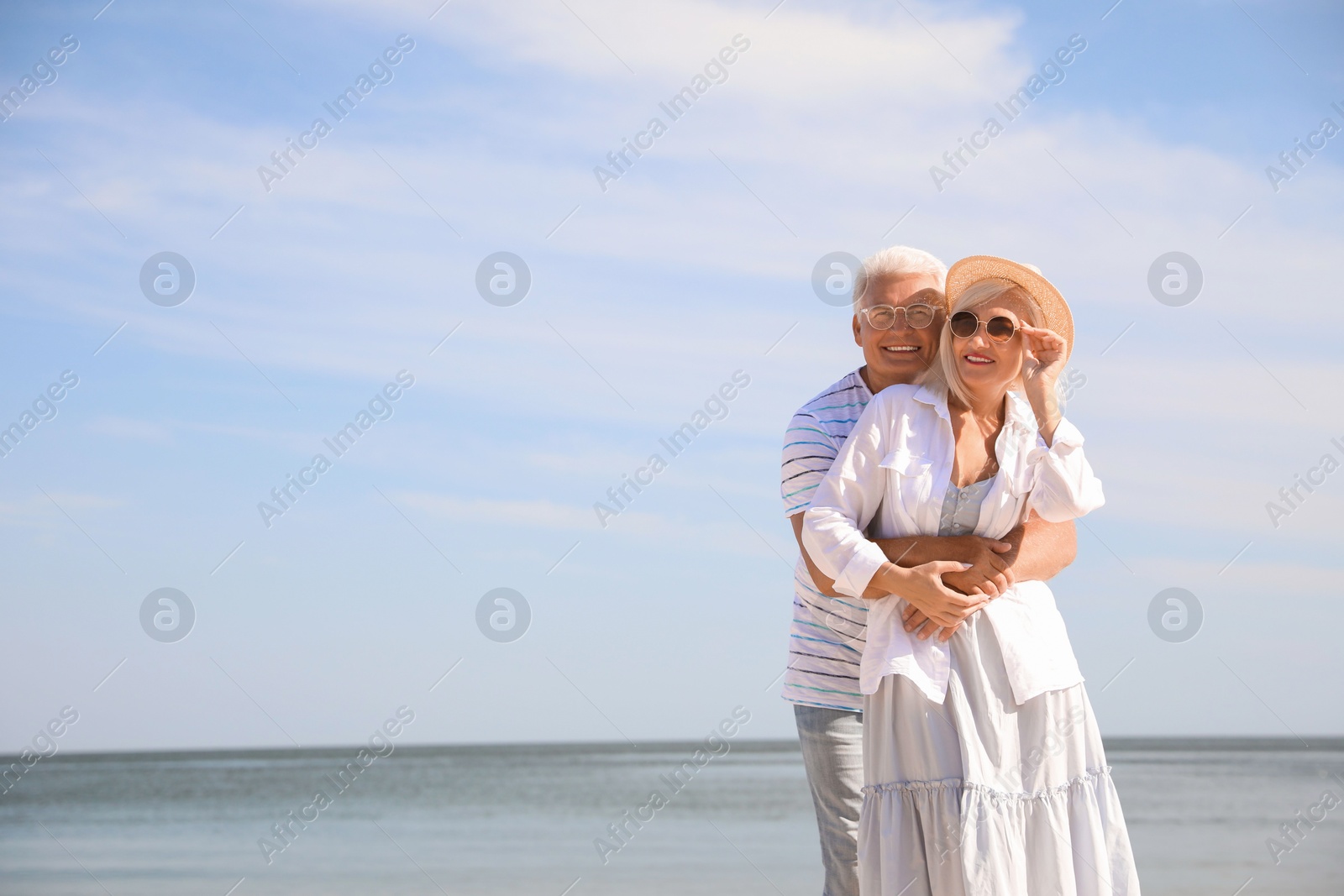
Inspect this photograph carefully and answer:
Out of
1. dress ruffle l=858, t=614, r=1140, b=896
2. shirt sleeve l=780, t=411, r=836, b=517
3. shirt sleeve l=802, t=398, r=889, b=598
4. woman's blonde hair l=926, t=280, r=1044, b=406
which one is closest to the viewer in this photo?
dress ruffle l=858, t=614, r=1140, b=896

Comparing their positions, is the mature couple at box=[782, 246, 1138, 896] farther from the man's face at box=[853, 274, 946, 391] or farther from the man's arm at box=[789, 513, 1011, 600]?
the man's face at box=[853, 274, 946, 391]

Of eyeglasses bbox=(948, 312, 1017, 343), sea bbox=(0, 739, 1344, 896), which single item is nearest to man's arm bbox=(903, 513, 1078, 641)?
eyeglasses bbox=(948, 312, 1017, 343)

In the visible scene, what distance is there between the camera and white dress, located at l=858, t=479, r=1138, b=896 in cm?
263

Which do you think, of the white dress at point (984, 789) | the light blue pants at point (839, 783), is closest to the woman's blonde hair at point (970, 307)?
the white dress at point (984, 789)

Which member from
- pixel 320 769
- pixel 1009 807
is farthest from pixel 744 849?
pixel 320 769

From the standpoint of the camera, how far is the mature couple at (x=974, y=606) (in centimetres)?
267

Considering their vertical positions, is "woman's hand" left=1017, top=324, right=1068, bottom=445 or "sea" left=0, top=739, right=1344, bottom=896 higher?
"woman's hand" left=1017, top=324, right=1068, bottom=445

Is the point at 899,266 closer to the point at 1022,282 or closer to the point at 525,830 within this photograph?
the point at 1022,282

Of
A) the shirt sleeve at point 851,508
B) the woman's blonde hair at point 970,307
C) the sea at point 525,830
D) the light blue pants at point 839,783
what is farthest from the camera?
the sea at point 525,830

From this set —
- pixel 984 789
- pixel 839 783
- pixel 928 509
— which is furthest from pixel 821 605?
pixel 984 789

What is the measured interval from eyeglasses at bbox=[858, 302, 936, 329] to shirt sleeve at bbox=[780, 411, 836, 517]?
33 centimetres

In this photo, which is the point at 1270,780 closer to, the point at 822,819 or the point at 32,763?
the point at 822,819

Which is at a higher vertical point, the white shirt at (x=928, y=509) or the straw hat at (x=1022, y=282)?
the straw hat at (x=1022, y=282)

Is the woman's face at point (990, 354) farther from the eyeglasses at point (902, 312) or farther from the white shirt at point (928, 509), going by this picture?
the eyeglasses at point (902, 312)
